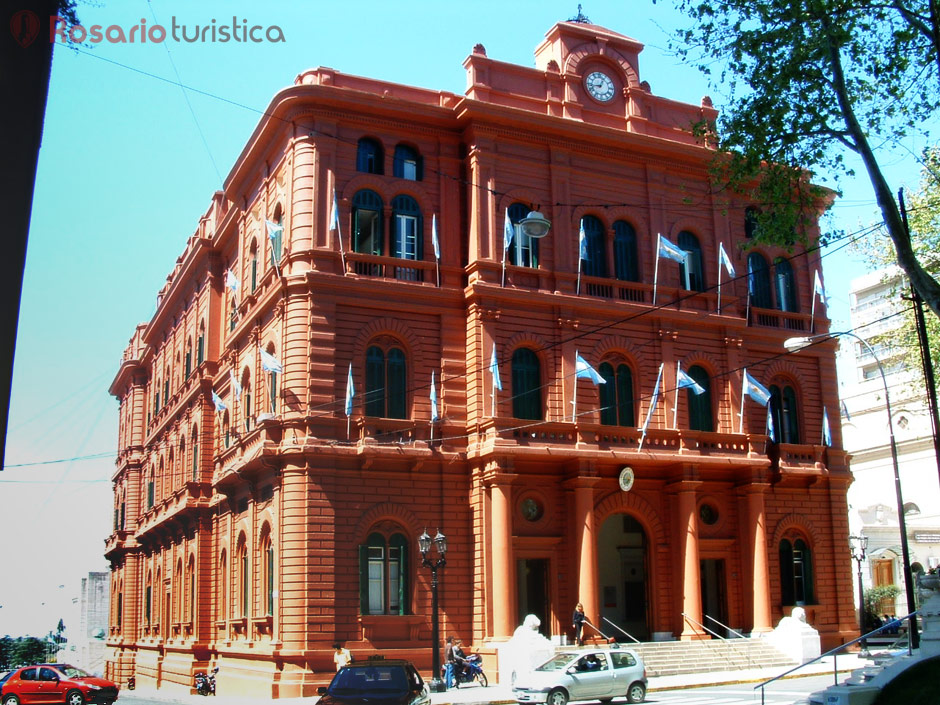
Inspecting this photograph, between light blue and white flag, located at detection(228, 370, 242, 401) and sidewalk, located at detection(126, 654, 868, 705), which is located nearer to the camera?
sidewalk, located at detection(126, 654, 868, 705)

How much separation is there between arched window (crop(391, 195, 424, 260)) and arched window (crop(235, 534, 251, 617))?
38.8 ft

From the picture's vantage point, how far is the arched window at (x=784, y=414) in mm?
38281

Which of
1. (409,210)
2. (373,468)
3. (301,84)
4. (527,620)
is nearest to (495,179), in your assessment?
(409,210)

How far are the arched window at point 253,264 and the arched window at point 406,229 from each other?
6744 millimetres

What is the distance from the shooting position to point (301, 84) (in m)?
32.7

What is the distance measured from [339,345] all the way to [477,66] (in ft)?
35.6

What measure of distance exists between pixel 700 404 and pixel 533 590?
9413 mm

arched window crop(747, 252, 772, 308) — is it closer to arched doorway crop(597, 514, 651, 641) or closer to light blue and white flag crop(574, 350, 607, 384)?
light blue and white flag crop(574, 350, 607, 384)

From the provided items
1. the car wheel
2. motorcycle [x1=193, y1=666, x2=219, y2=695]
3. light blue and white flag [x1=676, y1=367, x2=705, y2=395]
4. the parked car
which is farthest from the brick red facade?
the car wheel

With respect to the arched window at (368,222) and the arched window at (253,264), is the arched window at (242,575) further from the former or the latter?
the arched window at (368,222)

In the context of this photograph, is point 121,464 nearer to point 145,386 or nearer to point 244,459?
point 145,386

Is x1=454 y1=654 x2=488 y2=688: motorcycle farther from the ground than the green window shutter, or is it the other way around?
the green window shutter

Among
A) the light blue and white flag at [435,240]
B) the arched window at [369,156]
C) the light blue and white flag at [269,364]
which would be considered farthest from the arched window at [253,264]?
the light blue and white flag at [435,240]

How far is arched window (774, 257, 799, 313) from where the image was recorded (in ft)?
130
